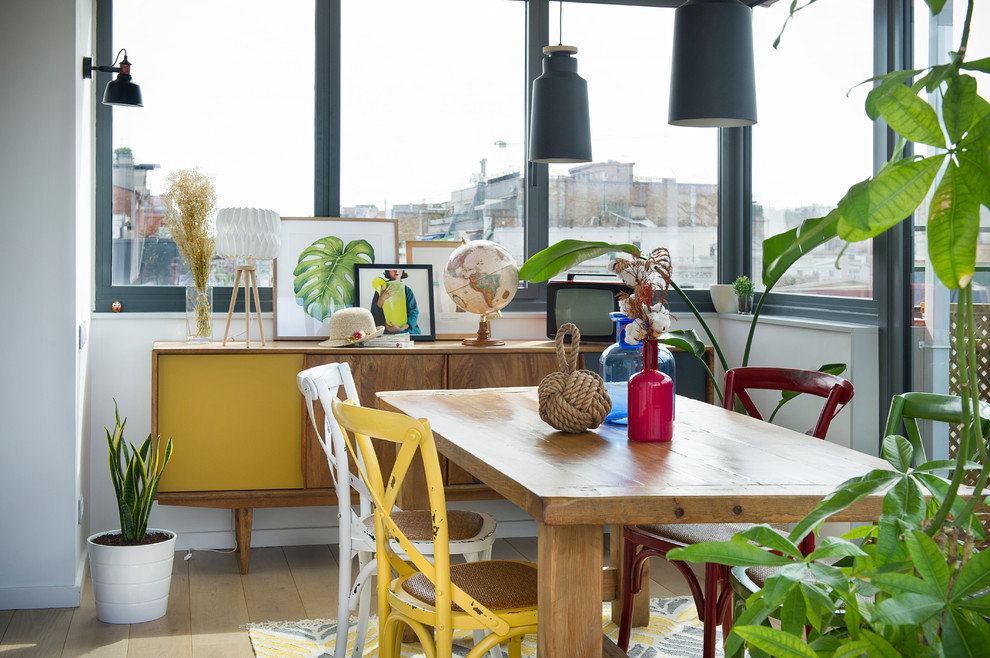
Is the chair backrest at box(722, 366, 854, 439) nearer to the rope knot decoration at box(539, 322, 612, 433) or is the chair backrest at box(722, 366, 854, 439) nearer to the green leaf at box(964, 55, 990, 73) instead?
the rope knot decoration at box(539, 322, 612, 433)

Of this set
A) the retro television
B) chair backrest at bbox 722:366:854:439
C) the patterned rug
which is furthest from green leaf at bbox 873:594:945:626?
the retro television

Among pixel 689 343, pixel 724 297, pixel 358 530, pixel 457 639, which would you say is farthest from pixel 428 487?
pixel 724 297

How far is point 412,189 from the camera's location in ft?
14.2

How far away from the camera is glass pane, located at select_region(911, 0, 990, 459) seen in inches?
111

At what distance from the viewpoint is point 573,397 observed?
2.24 m

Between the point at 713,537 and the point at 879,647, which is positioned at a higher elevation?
the point at 879,647

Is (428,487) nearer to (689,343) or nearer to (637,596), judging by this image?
(637,596)

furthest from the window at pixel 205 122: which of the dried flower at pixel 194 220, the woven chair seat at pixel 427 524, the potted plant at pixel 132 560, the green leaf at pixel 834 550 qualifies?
the green leaf at pixel 834 550

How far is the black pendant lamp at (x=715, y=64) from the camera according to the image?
2162 millimetres

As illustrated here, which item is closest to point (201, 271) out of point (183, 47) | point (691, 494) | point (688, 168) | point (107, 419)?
point (107, 419)

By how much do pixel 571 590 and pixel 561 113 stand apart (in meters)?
1.82

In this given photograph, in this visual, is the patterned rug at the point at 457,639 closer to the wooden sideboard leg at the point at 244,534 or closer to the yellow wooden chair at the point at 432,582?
the wooden sideboard leg at the point at 244,534

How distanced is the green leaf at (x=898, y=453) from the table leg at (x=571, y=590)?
2.31 ft

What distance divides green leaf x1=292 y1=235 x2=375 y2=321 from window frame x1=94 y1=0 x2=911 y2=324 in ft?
0.70
